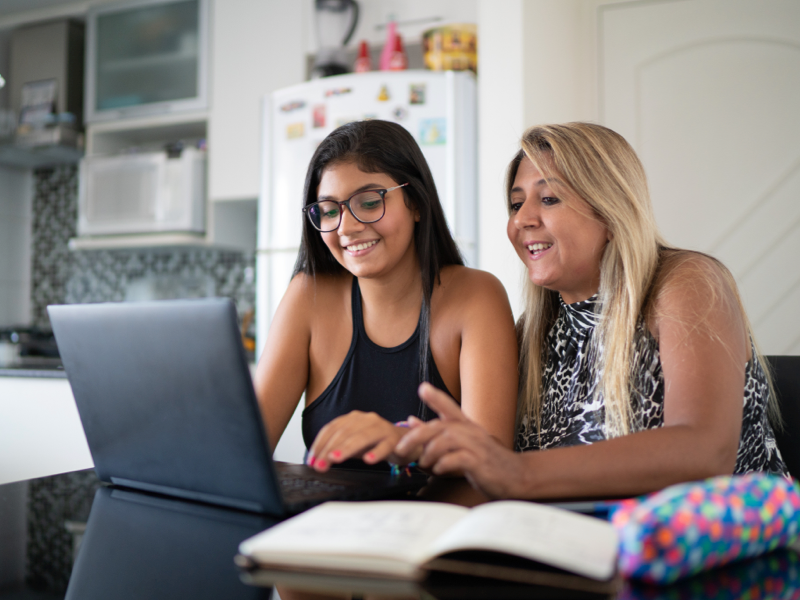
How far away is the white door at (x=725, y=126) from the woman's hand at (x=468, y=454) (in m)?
2.15

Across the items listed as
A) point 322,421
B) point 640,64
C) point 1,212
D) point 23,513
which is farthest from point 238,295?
point 23,513

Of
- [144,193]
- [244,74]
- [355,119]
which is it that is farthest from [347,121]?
[144,193]

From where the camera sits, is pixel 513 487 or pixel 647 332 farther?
pixel 647 332

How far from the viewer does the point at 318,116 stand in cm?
271

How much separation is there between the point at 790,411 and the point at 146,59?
126 inches

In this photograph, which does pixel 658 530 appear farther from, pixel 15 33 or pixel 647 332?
pixel 15 33

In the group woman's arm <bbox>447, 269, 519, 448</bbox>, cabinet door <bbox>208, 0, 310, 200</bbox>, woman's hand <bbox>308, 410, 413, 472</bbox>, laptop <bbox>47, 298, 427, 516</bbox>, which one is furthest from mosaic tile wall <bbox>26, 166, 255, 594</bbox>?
woman's hand <bbox>308, 410, 413, 472</bbox>

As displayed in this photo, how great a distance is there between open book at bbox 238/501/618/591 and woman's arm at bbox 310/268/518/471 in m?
0.52

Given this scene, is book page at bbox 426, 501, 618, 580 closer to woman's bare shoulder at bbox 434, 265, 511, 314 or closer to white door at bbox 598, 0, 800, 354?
woman's bare shoulder at bbox 434, 265, 511, 314

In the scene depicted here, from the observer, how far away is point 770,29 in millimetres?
2549

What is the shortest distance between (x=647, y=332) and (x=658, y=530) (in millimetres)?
579

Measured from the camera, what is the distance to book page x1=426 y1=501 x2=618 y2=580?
1.54 feet

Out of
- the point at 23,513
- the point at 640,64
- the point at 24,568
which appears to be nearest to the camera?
the point at 24,568

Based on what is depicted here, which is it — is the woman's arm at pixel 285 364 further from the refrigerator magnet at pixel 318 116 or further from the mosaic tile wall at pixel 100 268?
the mosaic tile wall at pixel 100 268
